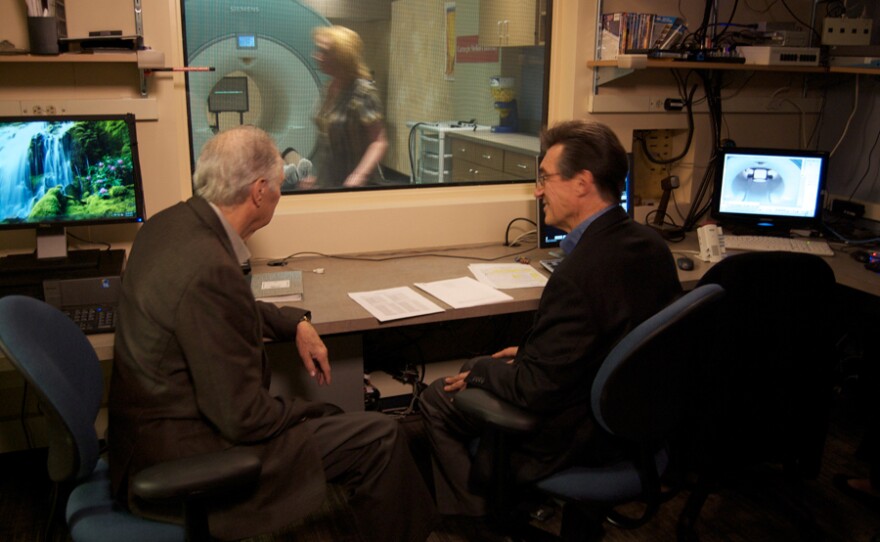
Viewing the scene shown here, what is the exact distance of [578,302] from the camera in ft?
5.66

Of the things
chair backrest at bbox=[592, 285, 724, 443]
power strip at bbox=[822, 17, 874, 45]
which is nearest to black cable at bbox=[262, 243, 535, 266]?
chair backrest at bbox=[592, 285, 724, 443]

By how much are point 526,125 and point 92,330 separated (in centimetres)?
197

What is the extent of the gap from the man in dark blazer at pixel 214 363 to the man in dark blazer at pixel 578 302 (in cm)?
44

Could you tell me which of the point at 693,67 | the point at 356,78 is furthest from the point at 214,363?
the point at 693,67

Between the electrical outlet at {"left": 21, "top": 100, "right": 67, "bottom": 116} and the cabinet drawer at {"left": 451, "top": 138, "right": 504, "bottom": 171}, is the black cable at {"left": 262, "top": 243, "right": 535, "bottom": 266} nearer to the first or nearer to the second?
the cabinet drawer at {"left": 451, "top": 138, "right": 504, "bottom": 171}

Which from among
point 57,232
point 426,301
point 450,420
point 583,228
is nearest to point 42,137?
point 57,232

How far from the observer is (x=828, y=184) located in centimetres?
380

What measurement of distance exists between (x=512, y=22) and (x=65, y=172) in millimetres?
1849

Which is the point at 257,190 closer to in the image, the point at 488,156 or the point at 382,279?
the point at 382,279

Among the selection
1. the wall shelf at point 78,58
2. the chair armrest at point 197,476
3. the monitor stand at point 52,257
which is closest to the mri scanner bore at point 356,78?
the wall shelf at point 78,58

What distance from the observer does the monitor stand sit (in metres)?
2.33

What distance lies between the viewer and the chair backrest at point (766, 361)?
1.95 metres

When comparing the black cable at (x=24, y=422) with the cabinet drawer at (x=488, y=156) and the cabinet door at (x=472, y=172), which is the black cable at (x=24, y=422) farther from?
the cabinet drawer at (x=488, y=156)

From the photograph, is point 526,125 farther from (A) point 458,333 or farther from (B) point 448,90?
(A) point 458,333
